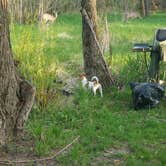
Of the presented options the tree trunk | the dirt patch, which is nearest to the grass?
the dirt patch

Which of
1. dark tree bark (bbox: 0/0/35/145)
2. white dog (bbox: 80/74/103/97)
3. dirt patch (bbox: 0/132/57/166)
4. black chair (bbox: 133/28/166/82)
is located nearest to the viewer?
dirt patch (bbox: 0/132/57/166)

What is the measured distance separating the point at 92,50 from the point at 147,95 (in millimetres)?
1535

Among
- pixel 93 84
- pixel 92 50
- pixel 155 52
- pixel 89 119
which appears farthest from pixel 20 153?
pixel 155 52

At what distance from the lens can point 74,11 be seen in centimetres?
2386

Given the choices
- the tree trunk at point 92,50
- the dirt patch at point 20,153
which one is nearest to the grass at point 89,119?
the dirt patch at point 20,153

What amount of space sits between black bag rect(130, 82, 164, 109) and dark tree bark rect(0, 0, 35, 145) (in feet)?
6.32

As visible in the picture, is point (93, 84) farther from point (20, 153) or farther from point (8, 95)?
point (20, 153)

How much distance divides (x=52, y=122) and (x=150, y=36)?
9.58 metres

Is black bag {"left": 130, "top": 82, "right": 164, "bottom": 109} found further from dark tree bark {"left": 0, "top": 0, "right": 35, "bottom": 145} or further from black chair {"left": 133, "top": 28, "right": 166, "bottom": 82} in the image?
dark tree bark {"left": 0, "top": 0, "right": 35, "bottom": 145}

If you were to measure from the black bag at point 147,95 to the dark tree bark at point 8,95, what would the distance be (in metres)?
1.93

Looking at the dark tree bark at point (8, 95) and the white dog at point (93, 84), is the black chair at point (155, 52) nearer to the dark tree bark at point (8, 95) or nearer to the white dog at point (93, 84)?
the white dog at point (93, 84)

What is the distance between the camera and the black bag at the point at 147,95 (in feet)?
21.5

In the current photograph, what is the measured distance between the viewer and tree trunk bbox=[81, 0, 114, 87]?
25.1 feet

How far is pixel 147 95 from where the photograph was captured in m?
6.56
